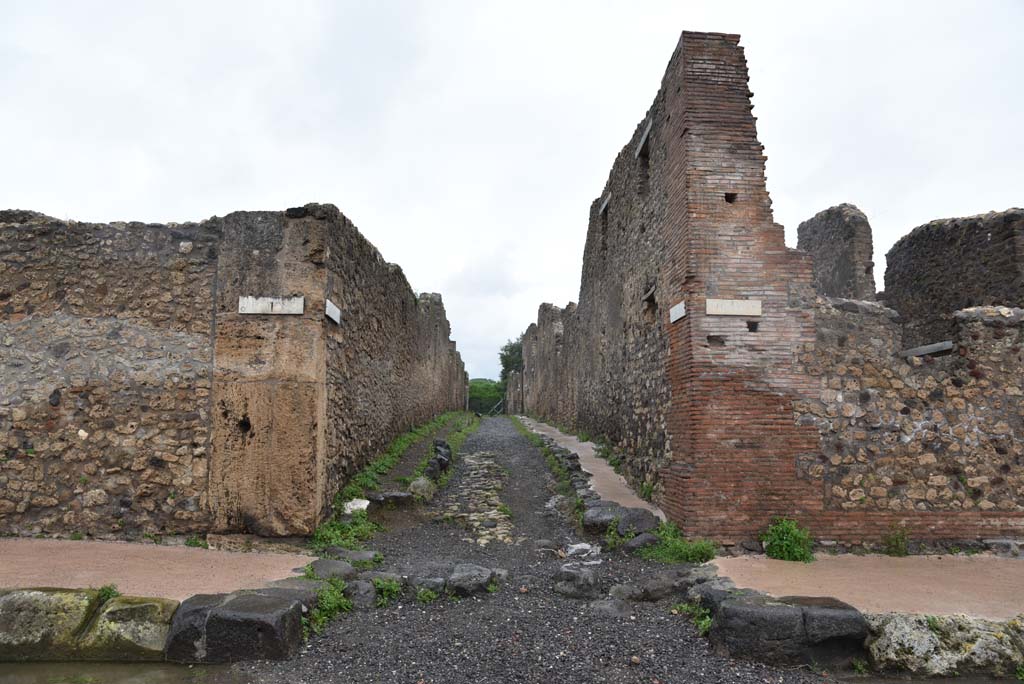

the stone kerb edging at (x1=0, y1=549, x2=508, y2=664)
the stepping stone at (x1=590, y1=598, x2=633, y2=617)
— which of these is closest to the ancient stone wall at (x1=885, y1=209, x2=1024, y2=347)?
the stepping stone at (x1=590, y1=598, x2=633, y2=617)

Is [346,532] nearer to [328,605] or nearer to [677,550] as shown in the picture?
[328,605]

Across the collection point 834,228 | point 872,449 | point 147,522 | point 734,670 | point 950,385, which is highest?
point 834,228

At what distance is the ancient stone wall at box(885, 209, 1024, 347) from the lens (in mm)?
9203

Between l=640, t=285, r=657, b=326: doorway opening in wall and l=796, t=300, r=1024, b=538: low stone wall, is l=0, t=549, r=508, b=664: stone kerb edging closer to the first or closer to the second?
l=796, t=300, r=1024, b=538: low stone wall

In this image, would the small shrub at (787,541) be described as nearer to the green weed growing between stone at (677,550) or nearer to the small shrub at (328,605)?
the green weed growing between stone at (677,550)

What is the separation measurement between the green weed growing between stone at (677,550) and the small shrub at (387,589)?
9.02 ft

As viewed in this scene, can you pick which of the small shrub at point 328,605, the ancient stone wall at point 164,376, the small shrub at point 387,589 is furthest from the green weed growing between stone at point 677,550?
the ancient stone wall at point 164,376

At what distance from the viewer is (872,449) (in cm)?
701

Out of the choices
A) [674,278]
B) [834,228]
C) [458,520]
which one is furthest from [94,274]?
[834,228]

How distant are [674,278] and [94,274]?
697cm

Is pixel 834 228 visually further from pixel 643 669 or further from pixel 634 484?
pixel 643 669

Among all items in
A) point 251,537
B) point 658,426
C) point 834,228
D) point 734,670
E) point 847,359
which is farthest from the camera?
point 834,228

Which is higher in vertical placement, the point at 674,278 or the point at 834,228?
the point at 834,228

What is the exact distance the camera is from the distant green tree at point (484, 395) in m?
50.1
